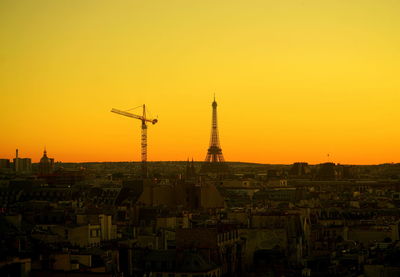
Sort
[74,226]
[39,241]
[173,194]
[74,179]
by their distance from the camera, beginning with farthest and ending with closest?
[74,179] < [173,194] < [74,226] < [39,241]

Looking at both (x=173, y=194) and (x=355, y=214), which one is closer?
(x=355, y=214)

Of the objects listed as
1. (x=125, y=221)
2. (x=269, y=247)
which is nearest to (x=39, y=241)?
(x=269, y=247)

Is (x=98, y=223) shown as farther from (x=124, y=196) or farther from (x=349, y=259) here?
(x=124, y=196)

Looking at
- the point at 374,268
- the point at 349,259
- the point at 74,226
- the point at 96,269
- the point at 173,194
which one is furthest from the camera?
the point at 173,194

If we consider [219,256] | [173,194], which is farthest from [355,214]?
[219,256]

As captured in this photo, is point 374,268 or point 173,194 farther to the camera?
point 173,194

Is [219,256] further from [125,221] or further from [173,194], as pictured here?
[173,194]

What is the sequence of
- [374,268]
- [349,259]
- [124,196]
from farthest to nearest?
[124,196], [349,259], [374,268]

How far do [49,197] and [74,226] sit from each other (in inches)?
1948

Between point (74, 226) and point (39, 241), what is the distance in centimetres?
958

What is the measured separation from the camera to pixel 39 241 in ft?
162

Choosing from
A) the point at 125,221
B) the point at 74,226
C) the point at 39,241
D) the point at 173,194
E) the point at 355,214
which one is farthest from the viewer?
the point at 173,194

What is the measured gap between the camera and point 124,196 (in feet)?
323

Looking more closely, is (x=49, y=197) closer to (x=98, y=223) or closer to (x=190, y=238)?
(x=98, y=223)
